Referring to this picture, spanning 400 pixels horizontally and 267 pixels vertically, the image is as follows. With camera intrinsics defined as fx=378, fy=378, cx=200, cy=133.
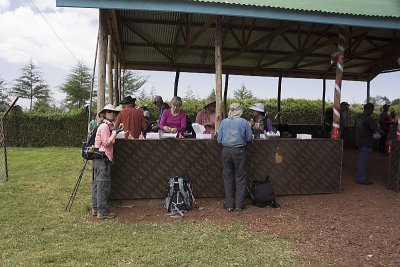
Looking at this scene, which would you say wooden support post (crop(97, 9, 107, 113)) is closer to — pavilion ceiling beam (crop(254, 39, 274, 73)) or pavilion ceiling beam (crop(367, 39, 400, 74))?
pavilion ceiling beam (crop(254, 39, 274, 73))

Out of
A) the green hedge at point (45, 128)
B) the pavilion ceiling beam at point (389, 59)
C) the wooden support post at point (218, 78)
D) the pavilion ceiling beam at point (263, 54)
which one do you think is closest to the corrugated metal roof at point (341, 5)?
the wooden support post at point (218, 78)

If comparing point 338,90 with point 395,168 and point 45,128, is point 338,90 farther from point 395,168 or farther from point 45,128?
point 45,128

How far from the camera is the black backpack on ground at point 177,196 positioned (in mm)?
6121

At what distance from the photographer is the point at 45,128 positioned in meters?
17.3

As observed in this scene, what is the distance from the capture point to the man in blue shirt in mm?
6297

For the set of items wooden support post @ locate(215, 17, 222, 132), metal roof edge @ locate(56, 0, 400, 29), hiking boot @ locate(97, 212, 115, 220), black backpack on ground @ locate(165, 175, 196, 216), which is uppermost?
metal roof edge @ locate(56, 0, 400, 29)

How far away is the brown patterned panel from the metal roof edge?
240 cm

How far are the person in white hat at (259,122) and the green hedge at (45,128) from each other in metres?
11.8

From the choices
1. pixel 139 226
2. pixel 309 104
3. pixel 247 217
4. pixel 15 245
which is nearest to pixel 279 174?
pixel 247 217

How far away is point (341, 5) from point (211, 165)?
149 inches

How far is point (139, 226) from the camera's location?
5.46 m

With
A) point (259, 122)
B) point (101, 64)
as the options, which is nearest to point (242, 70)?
point (259, 122)

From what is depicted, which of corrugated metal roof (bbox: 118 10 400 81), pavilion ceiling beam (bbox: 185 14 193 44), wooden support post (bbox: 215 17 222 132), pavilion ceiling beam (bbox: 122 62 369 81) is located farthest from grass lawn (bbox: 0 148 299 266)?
pavilion ceiling beam (bbox: 122 62 369 81)

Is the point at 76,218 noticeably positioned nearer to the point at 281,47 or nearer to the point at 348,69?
the point at 281,47
